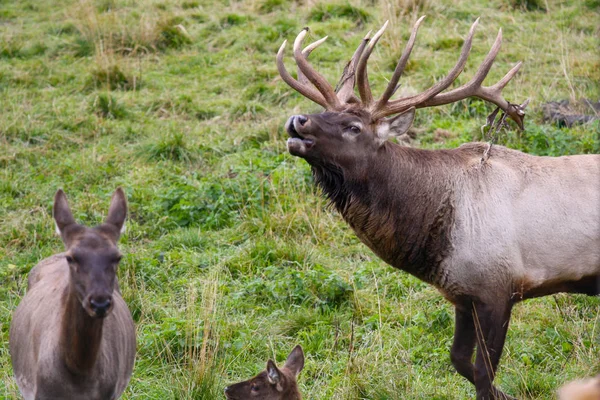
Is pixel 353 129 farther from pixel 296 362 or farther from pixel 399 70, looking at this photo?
pixel 296 362

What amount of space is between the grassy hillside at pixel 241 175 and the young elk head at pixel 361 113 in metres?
1.25

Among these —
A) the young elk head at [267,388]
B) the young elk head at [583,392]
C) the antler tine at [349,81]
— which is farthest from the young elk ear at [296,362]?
the young elk head at [583,392]

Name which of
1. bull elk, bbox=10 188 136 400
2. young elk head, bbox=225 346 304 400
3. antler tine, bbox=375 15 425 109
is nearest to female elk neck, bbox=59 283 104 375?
bull elk, bbox=10 188 136 400

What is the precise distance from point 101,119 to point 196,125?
3.53 ft

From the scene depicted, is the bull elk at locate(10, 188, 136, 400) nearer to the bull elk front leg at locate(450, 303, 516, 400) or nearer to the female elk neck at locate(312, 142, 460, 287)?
the female elk neck at locate(312, 142, 460, 287)

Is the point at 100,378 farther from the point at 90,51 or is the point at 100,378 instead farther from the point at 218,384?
the point at 90,51

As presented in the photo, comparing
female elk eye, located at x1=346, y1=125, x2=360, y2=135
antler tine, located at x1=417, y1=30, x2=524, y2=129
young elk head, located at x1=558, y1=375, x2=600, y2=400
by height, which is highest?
young elk head, located at x1=558, y1=375, x2=600, y2=400

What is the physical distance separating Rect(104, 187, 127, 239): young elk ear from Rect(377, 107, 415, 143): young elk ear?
1889 millimetres

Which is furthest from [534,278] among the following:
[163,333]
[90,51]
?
[90,51]

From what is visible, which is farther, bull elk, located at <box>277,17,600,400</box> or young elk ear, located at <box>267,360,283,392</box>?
bull elk, located at <box>277,17,600,400</box>

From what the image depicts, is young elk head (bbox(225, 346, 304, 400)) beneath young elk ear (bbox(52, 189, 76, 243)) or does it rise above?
beneath

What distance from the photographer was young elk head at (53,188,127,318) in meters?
3.92

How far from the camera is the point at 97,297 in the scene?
3.89m

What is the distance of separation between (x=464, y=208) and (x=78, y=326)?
248cm
